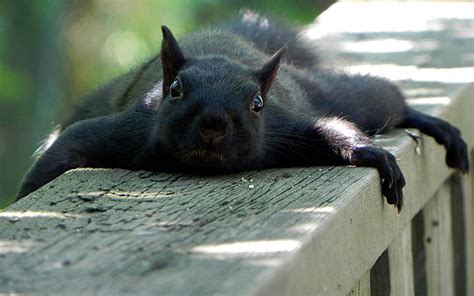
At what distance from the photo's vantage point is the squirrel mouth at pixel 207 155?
11.6ft

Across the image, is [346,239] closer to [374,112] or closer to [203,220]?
[203,220]

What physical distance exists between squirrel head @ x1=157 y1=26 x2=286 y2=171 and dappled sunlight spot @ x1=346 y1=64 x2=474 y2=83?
1.03 m

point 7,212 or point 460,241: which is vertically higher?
point 7,212

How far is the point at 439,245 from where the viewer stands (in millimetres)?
4285

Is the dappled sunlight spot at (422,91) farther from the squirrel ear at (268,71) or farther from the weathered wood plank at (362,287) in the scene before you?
the weathered wood plank at (362,287)

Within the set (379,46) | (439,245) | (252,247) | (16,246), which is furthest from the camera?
(379,46)

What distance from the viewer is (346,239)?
8.04 feet

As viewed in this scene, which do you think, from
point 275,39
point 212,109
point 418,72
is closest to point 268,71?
point 212,109

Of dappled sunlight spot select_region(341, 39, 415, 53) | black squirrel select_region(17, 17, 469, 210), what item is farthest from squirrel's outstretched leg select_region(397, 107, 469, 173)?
dappled sunlight spot select_region(341, 39, 415, 53)

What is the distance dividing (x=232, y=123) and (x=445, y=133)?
120cm

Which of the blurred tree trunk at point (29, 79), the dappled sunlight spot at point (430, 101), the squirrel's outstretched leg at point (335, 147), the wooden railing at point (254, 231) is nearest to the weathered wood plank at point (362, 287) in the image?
the wooden railing at point (254, 231)

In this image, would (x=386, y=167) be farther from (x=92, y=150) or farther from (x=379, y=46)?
(x=379, y=46)

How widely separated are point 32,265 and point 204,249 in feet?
1.11

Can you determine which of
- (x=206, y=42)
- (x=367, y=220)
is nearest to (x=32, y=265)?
(x=367, y=220)
